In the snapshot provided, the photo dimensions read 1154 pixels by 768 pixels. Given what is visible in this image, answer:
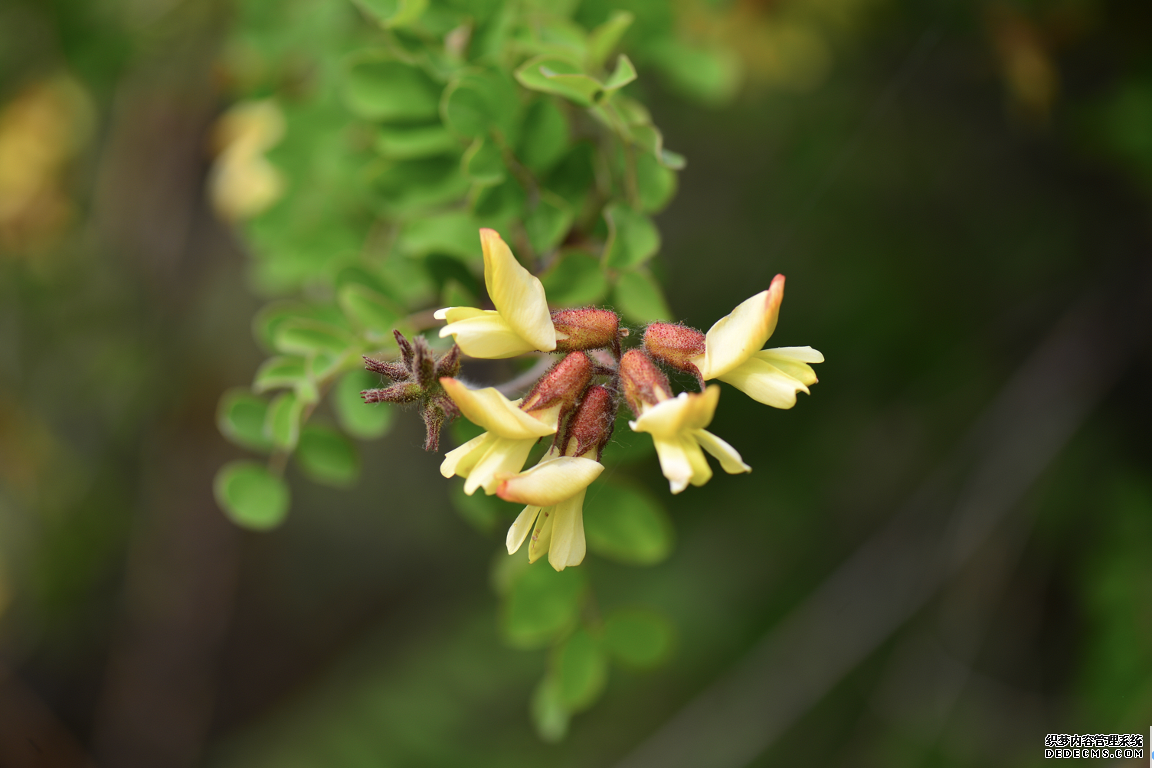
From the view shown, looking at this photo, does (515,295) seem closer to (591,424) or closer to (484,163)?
(591,424)

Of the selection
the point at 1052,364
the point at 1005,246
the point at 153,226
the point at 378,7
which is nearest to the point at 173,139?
the point at 153,226

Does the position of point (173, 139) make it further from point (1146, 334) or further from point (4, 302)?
point (1146, 334)

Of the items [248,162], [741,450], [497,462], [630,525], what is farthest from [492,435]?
[741,450]

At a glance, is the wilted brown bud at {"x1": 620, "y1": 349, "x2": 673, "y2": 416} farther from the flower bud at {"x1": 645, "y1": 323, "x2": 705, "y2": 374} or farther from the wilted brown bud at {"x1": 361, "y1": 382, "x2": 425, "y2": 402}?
the wilted brown bud at {"x1": 361, "y1": 382, "x2": 425, "y2": 402}

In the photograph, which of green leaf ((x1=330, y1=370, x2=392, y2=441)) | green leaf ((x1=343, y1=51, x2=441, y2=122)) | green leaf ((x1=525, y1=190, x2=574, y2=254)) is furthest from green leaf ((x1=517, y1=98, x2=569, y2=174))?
green leaf ((x1=330, y1=370, x2=392, y2=441))

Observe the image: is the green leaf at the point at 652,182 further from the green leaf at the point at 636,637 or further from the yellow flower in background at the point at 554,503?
the green leaf at the point at 636,637

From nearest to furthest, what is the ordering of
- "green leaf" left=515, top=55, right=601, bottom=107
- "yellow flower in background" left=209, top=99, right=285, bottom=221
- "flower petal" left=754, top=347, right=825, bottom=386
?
"flower petal" left=754, top=347, right=825, bottom=386
"green leaf" left=515, top=55, right=601, bottom=107
"yellow flower in background" left=209, top=99, right=285, bottom=221
